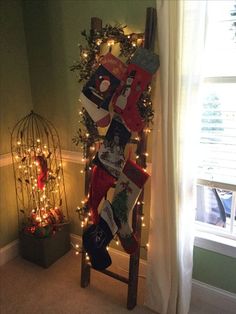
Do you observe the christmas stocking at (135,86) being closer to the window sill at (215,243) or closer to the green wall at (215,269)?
the window sill at (215,243)

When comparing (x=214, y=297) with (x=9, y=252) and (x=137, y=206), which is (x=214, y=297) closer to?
(x=137, y=206)

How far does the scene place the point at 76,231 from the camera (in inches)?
89.7

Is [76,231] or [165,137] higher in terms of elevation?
[165,137]

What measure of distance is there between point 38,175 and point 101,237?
778 mm

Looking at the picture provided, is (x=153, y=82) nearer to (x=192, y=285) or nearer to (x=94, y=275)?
(x=192, y=285)

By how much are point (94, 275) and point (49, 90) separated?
1487mm

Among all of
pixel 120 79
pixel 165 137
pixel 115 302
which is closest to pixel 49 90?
pixel 120 79

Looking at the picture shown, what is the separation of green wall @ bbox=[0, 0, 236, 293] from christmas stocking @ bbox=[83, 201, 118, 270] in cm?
34

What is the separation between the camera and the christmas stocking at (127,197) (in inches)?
58.6

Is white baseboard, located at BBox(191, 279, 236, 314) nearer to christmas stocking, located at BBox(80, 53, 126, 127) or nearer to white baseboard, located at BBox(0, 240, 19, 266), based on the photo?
christmas stocking, located at BBox(80, 53, 126, 127)

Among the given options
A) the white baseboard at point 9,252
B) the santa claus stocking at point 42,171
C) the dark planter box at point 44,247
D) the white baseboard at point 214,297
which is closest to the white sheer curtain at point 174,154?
the white baseboard at point 214,297

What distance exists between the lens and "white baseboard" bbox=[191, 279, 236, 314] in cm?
162

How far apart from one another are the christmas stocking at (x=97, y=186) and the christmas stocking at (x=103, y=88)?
30cm

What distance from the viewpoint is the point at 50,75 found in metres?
2.02
